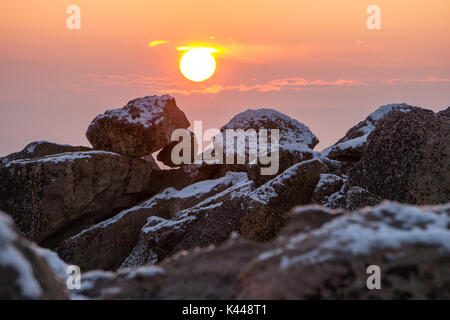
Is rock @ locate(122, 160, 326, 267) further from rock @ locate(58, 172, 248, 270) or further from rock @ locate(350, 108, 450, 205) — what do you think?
rock @ locate(58, 172, 248, 270)

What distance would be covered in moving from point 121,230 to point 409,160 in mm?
11436

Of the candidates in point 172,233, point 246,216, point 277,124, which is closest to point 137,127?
point 277,124

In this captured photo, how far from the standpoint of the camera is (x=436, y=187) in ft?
41.0

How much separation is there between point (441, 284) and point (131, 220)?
17589 millimetres

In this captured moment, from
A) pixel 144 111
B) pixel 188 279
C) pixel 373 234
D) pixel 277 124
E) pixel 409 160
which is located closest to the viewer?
pixel 373 234

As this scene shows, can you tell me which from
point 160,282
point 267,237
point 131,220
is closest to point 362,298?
point 160,282

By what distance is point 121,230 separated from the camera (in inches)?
846

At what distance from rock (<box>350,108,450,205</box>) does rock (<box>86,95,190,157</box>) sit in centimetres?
1083

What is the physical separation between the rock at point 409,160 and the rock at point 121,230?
7077mm

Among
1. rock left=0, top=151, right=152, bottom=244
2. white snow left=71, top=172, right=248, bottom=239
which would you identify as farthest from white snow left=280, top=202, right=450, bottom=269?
rock left=0, top=151, right=152, bottom=244

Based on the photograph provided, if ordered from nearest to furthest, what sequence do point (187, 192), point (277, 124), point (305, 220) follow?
point (305, 220) → point (187, 192) → point (277, 124)

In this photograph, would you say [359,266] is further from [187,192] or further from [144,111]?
[144,111]
